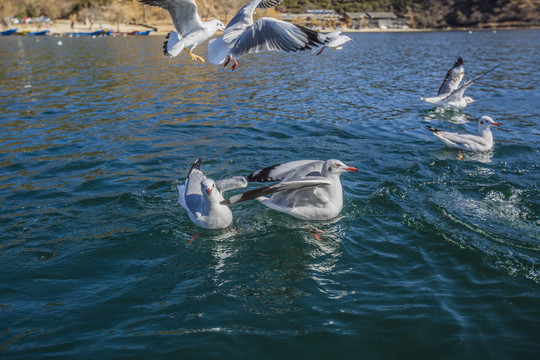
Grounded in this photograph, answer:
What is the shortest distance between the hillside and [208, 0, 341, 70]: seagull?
85.6 m

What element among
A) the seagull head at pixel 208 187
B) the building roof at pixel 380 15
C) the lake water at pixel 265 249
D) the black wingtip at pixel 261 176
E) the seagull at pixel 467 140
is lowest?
the lake water at pixel 265 249

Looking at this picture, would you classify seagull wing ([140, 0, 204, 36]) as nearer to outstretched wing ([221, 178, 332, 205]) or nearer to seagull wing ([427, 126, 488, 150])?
outstretched wing ([221, 178, 332, 205])

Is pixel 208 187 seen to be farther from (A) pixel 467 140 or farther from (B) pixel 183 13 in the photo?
(A) pixel 467 140

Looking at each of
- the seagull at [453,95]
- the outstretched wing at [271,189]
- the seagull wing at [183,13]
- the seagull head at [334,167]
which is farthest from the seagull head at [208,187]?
the seagull at [453,95]

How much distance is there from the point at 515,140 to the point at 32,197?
12.2m


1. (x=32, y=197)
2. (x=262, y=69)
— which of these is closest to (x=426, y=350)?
(x=32, y=197)

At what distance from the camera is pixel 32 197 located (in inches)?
325

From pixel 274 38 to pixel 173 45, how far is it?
3023 millimetres

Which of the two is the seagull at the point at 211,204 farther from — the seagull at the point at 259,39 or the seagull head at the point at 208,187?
the seagull at the point at 259,39

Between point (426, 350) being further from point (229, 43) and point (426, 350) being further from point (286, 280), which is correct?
point (229, 43)

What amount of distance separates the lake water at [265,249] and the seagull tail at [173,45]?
99.5 inches

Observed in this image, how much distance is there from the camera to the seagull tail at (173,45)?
9.16 meters

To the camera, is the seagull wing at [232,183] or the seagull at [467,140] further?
the seagull at [467,140]

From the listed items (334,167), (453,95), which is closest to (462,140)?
(453,95)
